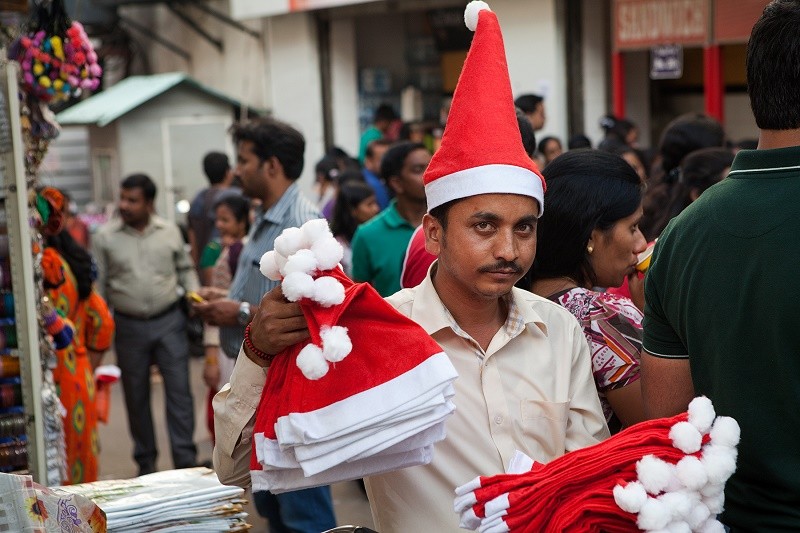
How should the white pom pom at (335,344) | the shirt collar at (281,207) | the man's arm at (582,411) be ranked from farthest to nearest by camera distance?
the shirt collar at (281,207) → the man's arm at (582,411) → the white pom pom at (335,344)

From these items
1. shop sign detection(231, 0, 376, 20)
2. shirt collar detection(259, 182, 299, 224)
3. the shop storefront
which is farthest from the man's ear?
shop sign detection(231, 0, 376, 20)

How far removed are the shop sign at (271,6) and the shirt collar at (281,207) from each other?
8807mm

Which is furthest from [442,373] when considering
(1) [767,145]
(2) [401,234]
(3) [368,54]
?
(3) [368,54]

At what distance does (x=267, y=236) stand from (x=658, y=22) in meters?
6.33

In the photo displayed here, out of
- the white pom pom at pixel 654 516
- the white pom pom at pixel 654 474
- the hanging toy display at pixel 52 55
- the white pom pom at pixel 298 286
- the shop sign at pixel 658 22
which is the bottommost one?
the white pom pom at pixel 654 516

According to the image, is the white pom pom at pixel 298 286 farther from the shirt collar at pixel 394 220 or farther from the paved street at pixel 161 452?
the paved street at pixel 161 452

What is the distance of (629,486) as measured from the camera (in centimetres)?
185

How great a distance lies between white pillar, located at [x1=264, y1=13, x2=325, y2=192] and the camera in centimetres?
1457

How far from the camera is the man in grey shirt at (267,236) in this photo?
4.61m

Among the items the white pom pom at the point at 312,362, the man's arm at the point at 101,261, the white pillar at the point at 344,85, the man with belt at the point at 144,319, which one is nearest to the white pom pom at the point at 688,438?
the white pom pom at the point at 312,362

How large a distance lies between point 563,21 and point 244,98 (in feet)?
19.1

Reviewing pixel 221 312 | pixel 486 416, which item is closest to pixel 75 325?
pixel 221 312

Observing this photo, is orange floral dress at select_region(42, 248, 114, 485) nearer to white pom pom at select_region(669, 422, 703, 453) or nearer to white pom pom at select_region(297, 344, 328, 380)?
white pom pom at select_region(297, 344, 328, 380)

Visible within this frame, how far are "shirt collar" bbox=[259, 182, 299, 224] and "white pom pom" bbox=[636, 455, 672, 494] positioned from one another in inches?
120
